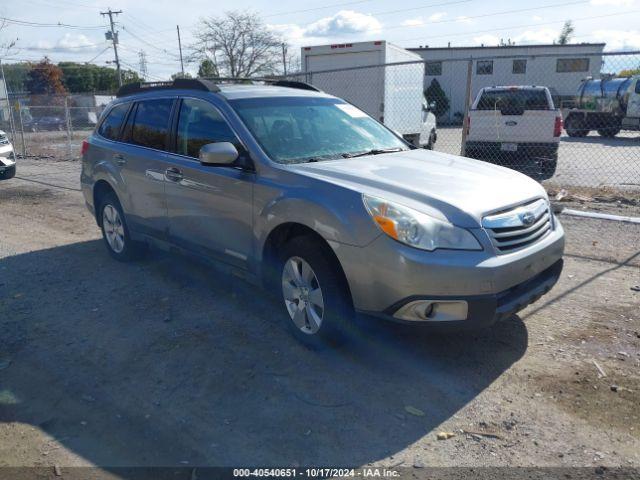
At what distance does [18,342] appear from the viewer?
170 inches

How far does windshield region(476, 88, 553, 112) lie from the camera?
38.2 feet

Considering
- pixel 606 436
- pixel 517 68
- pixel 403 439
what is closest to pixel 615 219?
pixel 606 436

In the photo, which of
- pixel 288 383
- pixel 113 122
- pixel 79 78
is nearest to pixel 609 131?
pixel 113 122

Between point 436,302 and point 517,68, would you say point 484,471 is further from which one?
point 517,68

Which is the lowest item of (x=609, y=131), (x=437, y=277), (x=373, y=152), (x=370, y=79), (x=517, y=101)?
(x=609, y=131)

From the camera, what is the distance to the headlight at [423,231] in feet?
10.9

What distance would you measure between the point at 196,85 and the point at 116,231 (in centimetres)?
214

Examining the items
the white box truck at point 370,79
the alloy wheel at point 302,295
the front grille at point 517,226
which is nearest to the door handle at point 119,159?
the alloy wheel at point 302,295

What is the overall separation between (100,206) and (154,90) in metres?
1.64

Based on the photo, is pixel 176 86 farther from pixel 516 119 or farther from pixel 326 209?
pixel 516 119

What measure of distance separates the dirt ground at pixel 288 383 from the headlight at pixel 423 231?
0.57 meters

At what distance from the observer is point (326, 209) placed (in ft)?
12.0

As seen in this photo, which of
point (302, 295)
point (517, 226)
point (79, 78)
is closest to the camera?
point (517, 226)

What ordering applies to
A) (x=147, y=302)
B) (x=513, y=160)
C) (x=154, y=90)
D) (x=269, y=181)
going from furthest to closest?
(x=513, y=160)
(x=154, y=90)
(x=147, y=302)
(x=269, y=181)
